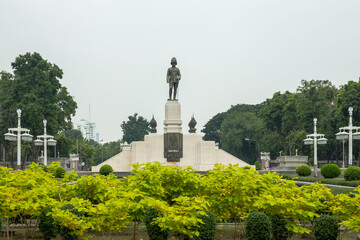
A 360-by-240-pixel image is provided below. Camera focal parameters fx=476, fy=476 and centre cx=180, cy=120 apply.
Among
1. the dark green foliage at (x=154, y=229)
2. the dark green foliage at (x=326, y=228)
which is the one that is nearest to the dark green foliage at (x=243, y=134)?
the dark green foliage at (x=326, y=228)

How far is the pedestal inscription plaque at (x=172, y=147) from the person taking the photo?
106 feet

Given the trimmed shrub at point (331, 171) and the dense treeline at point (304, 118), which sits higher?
the dense treeline at point (304, 118)

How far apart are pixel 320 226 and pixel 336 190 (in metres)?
4.79

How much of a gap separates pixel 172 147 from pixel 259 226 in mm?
22202

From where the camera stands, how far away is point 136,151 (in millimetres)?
32688

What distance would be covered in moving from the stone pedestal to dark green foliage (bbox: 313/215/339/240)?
22.2 m

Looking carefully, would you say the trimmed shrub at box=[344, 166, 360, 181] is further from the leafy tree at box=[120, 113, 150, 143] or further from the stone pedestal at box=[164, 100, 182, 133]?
the leafy tree at box=[120, 113, 150, 143]

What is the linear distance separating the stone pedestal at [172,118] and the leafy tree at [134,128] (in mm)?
57697

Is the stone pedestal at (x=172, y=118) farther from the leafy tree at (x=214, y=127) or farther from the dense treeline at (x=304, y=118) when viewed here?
the leafy tree at (x=214, y=127)

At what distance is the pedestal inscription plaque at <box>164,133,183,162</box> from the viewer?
106ft

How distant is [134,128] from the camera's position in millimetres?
91625

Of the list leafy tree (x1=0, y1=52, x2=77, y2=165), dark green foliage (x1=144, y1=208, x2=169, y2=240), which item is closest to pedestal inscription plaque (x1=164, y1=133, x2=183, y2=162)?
leafy tree (x1=0, y1=52, x2=77, y2=165)

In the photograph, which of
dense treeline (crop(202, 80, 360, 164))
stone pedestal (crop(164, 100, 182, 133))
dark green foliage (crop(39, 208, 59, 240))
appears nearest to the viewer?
dark green foliage (crop(39, 208, 59, 240))

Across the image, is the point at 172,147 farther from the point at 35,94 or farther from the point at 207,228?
the point at 207,228
